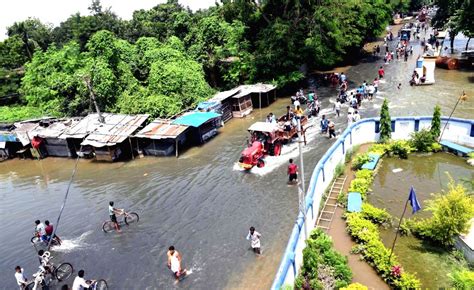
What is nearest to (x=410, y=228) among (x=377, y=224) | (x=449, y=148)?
(x=377, y=224)

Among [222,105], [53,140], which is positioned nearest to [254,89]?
[222,105]

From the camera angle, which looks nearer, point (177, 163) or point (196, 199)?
point (196, 199)

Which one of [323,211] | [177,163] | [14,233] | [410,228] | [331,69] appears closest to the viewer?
[410,228]

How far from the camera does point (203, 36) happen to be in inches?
1674

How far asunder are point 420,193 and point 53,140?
89.7 feet

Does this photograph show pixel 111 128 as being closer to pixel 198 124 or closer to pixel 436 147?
pixel 198 124

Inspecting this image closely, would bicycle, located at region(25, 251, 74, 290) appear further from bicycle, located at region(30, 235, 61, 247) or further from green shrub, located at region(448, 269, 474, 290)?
green shrub, located at region(448, 269, 474, 290)

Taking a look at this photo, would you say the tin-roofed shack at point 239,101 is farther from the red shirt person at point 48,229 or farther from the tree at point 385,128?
the red shirt person at point 48,229

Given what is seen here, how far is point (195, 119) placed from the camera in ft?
93.5

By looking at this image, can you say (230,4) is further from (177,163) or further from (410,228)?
(410,228)

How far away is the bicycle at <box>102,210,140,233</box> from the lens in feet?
62.9

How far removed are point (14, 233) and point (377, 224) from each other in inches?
726

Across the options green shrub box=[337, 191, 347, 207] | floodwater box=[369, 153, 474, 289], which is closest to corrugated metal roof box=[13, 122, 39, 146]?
green shrub box=[337, 191, 347, 207]

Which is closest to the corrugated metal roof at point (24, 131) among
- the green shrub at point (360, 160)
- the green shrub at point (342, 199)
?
the green shrub at point (360, 160)
